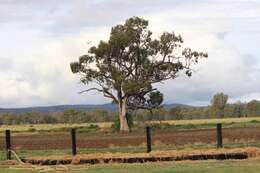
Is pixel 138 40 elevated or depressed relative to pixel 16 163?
elevated

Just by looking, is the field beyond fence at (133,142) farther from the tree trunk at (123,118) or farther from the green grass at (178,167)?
the green grass at (178,167)

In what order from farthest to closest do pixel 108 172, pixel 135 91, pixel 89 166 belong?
pixel 135 91 < pixel 89 166 < pixel 108 172

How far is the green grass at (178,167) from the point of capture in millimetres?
19328

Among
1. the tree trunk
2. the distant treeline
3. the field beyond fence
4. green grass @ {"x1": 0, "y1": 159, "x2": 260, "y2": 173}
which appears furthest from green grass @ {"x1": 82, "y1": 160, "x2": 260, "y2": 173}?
the distant treeline

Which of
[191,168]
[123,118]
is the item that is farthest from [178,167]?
[123,118]

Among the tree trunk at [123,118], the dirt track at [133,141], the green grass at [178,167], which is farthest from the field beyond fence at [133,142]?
the green grass at [178,167]

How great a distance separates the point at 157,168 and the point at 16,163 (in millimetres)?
6951

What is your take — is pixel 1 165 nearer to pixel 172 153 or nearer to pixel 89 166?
pixel 89 166

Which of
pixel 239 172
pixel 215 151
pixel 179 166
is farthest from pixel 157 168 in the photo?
pixel 215 151

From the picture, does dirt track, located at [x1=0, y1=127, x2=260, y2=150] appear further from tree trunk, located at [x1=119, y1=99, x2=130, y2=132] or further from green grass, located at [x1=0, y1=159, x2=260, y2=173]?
tree trunk, located at [x1=119, y1=99, x2=130, y2=132]

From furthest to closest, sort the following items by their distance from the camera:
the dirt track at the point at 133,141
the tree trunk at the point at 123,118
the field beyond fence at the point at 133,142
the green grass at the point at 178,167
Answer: the tree trunk at the point at 123,118 < the dirt track at the point at 133,141 < the field beyond fence at the point at 133,142 < the green grass at the point at 178,167

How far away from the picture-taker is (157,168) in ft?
68.5

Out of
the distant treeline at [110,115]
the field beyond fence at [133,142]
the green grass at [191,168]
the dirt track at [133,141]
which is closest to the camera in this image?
the green grass at [191,168]

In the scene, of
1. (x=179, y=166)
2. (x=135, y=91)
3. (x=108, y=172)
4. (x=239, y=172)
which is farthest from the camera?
(x=135, y=91)
